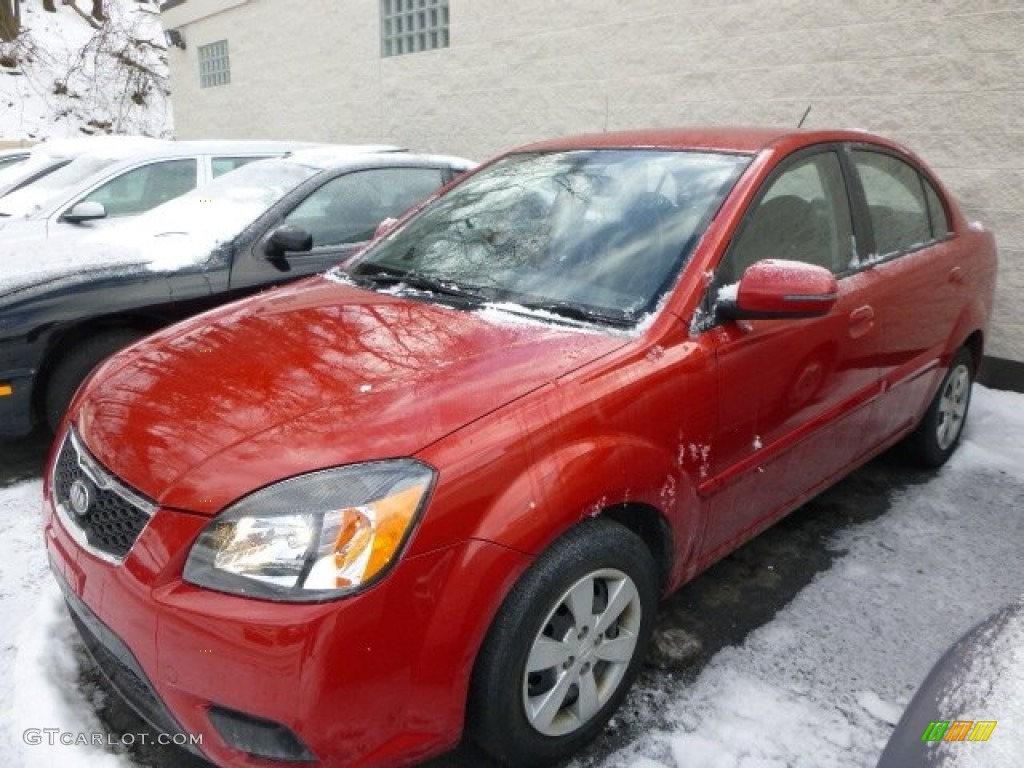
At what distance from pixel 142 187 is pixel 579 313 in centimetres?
478

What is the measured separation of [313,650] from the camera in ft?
5.16

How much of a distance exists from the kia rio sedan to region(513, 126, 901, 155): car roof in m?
0.02

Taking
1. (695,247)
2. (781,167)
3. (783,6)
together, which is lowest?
(695,247)

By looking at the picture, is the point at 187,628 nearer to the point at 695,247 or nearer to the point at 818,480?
the point at 695,247

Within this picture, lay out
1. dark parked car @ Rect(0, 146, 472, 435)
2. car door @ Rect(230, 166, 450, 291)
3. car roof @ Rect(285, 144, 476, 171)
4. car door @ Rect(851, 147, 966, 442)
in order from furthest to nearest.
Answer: car roof @ Rect(285, 144, 476, 171)
car door @ Rect(230, 166, 450, 291)
dark parked car @ Rect(0, 146, 472, 435)
car door @ Rect(851, 147, 966, 442)

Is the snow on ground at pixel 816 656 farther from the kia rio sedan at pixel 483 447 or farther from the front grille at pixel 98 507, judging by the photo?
the front grille at pixel 98 507

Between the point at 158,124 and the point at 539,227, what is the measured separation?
857 inches

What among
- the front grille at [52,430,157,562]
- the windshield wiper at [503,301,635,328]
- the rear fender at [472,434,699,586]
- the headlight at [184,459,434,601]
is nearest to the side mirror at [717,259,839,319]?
the windshield wiper at [503,301,635,328]

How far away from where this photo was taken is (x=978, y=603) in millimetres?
2900

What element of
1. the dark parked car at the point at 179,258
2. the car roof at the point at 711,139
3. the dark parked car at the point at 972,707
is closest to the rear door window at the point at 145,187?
the dark parked car at the point at 179,258

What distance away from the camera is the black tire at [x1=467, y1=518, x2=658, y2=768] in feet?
5.97

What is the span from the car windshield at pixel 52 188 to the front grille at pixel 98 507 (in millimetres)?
4332

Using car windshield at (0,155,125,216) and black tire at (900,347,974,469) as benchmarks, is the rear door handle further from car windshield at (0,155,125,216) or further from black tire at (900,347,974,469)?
car windshield at (0,155,125,216)

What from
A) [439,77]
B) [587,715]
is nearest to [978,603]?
→ [587,715]
